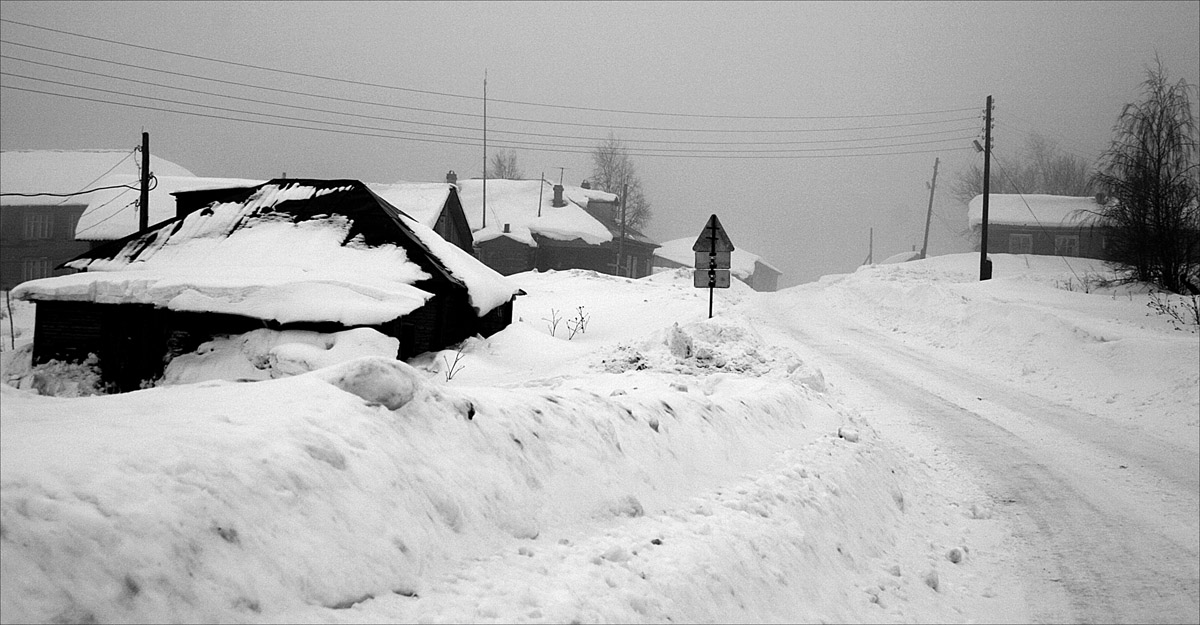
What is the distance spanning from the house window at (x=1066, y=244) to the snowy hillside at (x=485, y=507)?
5283cm

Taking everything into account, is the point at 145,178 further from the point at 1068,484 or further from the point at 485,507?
the point at 1068,484

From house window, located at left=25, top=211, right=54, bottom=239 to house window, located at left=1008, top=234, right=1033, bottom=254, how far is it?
73.9 meters

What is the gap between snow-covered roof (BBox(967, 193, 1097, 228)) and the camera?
179 ft

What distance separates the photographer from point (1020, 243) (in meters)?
55.7

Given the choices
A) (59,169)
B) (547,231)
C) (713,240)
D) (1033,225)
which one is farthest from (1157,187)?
(59,169)

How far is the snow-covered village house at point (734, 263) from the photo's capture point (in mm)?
78000

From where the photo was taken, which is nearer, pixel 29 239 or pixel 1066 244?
pixel 29 239

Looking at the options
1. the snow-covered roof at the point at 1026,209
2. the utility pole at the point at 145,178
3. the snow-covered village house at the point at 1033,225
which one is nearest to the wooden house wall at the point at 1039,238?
the snow-covered village house at the point at 1033,225

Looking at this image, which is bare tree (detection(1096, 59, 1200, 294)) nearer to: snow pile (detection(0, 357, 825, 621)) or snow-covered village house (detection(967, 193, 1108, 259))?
snow pile (detection(0, 357, 825, 621))

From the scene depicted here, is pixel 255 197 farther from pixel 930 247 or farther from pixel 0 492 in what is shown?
pixel 930 247

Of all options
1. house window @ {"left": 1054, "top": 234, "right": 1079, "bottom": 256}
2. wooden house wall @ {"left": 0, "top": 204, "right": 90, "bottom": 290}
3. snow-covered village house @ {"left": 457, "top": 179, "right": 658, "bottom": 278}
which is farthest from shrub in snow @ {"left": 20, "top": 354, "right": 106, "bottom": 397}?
house window @ {"left": 1054, "top": 234, "right": 1079, "bottom": 256}

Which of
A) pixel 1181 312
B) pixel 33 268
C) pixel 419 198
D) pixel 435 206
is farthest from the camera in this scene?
pixel 33 268

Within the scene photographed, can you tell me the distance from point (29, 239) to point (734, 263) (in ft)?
218

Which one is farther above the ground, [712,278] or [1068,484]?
[712,278]
